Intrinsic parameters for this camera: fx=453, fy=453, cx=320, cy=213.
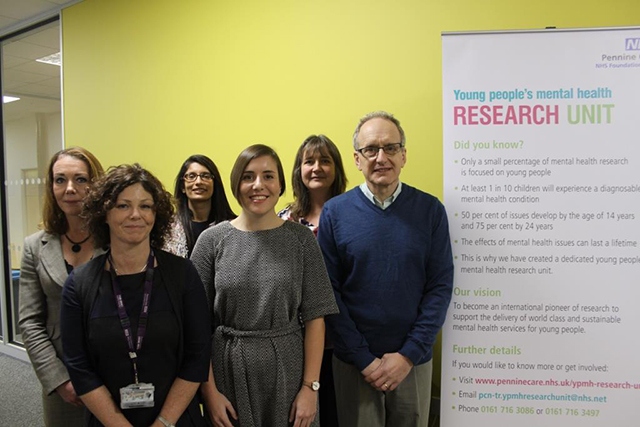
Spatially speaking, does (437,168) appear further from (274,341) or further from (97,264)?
(97,264)

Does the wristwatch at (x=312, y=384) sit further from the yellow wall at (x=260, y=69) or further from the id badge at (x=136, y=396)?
the yellow wall at (x=260, y=69)

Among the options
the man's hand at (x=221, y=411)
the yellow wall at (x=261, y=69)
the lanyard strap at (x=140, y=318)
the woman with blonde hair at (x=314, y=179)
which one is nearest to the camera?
the lanyard strap at (x=140, y=318)

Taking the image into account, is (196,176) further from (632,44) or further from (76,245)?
(632,44)

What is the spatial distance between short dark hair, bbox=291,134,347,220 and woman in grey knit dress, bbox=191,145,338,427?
0.62 meters

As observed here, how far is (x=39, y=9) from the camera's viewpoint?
411cm

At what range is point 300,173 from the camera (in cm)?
228

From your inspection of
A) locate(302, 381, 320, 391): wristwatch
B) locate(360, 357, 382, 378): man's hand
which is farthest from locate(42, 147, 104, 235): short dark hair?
locate(360, 357, 382, 378): man's hand

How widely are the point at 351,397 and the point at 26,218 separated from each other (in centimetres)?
426

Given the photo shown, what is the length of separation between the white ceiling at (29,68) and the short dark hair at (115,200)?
3556mm

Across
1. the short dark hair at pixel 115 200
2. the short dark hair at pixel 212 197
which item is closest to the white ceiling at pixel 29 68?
the short dark hair at pixel 212 197

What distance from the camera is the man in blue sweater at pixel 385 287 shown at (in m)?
1.74

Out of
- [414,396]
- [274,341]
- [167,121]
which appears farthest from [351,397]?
[167,121]

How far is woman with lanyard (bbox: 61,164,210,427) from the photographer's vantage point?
4.56ft

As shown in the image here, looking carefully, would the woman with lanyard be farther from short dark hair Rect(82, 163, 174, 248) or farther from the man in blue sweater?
the man in blue sweater
